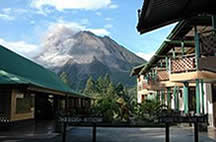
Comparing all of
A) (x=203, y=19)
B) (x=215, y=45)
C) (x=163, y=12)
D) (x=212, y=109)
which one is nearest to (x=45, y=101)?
(x=212, y=109)

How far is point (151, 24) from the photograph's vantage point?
6.68 metres

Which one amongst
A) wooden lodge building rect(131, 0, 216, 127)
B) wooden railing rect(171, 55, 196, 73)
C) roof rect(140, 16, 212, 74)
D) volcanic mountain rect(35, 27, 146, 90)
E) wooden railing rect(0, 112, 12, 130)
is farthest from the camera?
volcanic mountain rect(35, 27, 146, 90)

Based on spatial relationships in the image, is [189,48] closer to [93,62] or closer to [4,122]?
[4,122]

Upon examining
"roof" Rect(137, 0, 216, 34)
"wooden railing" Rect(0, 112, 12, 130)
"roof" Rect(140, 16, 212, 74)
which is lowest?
"wooden railing" Rect(0, 112, 12, 130)

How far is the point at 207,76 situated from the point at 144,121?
5.27 meters

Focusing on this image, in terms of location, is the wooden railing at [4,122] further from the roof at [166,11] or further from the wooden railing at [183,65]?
the roof at [166,11]

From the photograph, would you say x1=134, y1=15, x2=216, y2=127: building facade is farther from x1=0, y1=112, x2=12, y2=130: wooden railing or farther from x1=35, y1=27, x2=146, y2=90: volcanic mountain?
x1=35, y1=27, x2=146, y2=90: volcanic mountain

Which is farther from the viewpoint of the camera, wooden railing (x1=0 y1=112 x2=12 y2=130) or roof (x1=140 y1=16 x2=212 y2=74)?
wooden railing (x1=0 y1=112 x2=12 y2=130)

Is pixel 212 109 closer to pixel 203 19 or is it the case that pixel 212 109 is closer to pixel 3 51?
pixel 203 19

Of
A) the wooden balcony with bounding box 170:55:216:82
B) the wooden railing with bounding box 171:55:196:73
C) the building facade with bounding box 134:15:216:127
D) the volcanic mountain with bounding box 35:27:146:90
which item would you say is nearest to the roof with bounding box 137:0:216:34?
the building facade with bounding box 134:15:216:127

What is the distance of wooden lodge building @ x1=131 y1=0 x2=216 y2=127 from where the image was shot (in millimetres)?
5984

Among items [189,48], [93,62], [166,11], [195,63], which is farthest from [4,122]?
[93,62]

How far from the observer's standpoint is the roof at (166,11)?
17.8 ft

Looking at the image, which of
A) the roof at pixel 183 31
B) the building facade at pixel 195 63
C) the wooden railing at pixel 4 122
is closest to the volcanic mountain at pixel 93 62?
the roof at pixel 183 31
